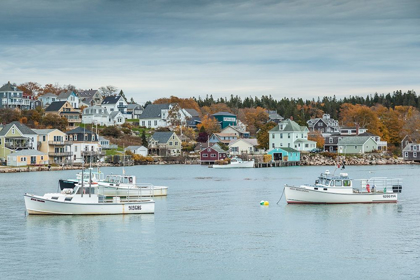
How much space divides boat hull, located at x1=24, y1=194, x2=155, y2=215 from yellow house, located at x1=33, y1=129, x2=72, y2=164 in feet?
198

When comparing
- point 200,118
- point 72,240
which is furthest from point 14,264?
point 200,118

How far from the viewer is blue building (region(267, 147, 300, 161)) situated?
359 feet

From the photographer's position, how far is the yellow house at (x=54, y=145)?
326 ft

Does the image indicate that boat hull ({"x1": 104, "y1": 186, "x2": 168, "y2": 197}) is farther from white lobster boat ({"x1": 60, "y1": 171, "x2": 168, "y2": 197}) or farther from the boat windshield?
the boat windshield

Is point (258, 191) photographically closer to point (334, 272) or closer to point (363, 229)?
point (363, 229)

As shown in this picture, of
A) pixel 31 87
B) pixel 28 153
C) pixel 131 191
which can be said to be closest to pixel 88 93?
pixel 31 87

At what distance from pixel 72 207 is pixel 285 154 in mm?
74165

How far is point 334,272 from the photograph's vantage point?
26.5 metres

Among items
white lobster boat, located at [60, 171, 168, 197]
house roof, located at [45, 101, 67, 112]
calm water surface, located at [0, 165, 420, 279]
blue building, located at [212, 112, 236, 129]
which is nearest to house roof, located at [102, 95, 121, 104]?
house roof, located at [45, 101, 67, 112]

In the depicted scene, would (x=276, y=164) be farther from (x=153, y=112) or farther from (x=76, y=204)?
(x=76, y=204)

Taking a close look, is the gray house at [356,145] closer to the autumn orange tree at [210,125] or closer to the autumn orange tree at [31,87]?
the autumn orange tree at [210,125]

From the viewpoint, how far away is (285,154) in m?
110

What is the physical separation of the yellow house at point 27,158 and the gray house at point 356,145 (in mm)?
55500

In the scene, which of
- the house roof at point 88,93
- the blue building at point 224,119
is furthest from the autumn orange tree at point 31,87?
the blue building at point 224,119
